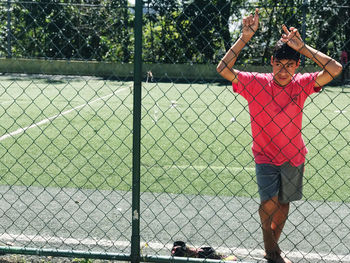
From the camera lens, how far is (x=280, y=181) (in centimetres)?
348

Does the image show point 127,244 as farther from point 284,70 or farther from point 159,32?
point 159,32

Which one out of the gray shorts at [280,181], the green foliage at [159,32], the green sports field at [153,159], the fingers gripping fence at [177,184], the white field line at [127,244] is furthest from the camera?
the green foliage at [159,32]

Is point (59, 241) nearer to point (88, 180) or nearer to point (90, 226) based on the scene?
point (90, 226)

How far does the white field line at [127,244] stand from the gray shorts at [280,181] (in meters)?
0.55

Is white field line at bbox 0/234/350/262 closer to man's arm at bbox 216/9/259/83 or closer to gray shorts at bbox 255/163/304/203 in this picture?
gray shorts at bbox 255/163/304/203

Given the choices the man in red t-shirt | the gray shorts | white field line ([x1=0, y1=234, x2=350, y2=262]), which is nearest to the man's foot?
the man in red t-shirt

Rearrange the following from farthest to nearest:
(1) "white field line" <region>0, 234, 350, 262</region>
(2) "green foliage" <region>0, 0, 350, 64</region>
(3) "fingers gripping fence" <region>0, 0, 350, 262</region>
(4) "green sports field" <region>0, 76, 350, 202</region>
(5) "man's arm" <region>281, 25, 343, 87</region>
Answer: (2) "green foliage" <region>0, 0, 350, 64</region> → (4) "green sports field" <region>0, 76, 350, 202</region> → (1) "white field line" <region>0, 234, 350, 262</region> → (3) "fingers gripping fence" <region>0, 0, 350, 262</region> → (5) "man's arm" <region>281, 25, 343, 87</region>

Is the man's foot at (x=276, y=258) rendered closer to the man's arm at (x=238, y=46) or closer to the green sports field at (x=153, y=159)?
the green sports field at (x=153, y=159)

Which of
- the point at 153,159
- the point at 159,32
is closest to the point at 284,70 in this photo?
the point at 153,159

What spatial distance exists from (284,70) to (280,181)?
0.81m

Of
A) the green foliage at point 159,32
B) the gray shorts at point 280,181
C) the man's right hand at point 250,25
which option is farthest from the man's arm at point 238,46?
the green foliage at point 159,32

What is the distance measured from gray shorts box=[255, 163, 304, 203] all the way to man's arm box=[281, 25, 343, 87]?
0.66m

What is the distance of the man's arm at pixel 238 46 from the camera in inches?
121

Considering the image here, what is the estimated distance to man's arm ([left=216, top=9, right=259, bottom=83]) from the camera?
3068 mm
